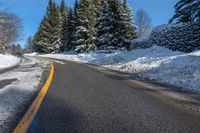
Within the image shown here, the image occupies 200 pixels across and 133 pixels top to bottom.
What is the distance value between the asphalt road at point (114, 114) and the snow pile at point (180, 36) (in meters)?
16.0

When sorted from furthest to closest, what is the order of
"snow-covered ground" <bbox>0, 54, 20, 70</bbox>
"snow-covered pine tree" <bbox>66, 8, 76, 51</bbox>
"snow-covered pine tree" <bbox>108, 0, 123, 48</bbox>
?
"snow-covered pine tree" <bbox>66, 8, 76, 51</bbox> < "snow-covered pine tree" <bbox>108, 0, 123, 48</bbox> < "snow-covered ground" <bbox>0, 54, 20, 70</bbox>

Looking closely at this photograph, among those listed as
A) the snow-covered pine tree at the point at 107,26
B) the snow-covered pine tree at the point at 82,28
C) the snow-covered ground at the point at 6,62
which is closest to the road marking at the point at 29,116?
the snow-covered ground at the point at 6,62

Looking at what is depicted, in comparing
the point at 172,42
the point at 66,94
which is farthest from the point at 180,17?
the point at 66,94

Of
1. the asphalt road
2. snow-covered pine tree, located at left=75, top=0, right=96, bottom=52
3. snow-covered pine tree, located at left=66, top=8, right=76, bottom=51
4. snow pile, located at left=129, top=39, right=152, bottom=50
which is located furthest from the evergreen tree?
the asphalt road

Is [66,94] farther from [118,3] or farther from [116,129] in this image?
[118,3]

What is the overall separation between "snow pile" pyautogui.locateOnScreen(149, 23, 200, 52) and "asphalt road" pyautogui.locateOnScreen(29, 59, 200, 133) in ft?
52.5

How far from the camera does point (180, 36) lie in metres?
23.2

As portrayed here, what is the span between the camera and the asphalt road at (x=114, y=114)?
14.3ft

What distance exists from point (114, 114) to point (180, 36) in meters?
19.3

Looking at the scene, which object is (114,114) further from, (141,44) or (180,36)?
(141,44)

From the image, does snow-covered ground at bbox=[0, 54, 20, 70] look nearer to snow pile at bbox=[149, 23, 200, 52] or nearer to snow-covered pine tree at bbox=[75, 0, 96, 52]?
snow pile at bbox=[149, 23, 200, 52]

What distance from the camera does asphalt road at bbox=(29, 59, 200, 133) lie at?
4.37 m

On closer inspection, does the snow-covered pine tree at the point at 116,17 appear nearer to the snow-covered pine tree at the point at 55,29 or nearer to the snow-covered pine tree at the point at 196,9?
the snow-covered pine tree at the point at 196,9

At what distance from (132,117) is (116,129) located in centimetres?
81
